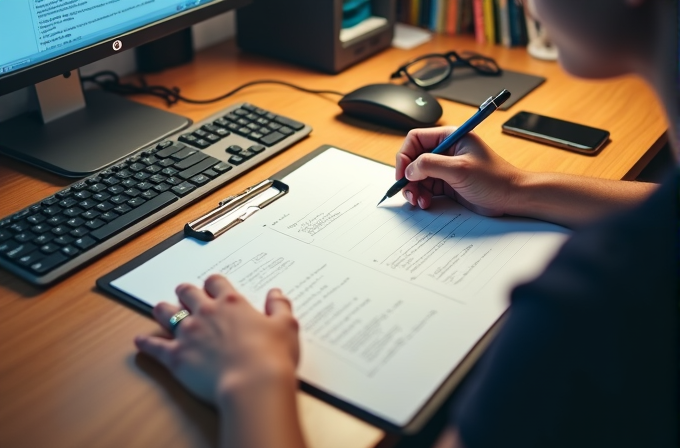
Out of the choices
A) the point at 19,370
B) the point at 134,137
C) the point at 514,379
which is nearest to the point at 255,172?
the point at 134,137

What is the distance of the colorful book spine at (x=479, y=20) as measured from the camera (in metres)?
1.46

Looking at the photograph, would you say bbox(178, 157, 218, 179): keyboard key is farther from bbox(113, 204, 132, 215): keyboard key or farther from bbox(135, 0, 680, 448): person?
bbox(135, 0, 680, 448): person

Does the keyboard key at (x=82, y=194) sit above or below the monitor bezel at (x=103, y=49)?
below

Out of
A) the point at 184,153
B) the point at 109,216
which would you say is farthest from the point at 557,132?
the point at 109,216

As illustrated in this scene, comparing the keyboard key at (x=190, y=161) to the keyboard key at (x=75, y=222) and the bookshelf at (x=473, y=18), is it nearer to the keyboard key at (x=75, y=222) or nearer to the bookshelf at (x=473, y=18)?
the keyboard key at (x=75, y=222)

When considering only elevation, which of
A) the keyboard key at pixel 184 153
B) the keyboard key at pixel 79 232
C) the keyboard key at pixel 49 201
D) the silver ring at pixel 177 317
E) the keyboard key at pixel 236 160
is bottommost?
the keyboard key at pixel 236 160

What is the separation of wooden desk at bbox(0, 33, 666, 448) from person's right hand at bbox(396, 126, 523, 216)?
0.11 m

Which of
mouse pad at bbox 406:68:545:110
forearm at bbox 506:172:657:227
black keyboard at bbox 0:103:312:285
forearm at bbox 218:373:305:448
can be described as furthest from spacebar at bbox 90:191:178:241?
mouse pad at bbox 406:68:545:110

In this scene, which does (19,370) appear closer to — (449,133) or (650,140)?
(449,133)

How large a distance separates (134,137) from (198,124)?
0.09 m

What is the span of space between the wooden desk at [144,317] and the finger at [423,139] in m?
0.08

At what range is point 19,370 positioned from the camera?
690mm

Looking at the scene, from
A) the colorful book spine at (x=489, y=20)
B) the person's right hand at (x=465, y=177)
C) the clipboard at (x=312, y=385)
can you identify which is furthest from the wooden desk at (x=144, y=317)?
the colorful book spine at (x=489, y=20)

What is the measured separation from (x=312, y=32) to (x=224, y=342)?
778 mm
